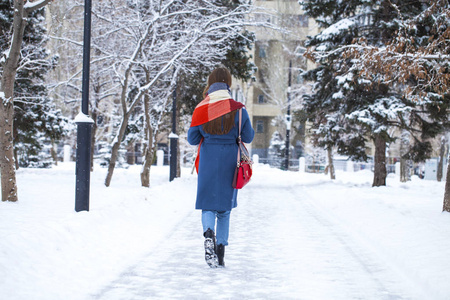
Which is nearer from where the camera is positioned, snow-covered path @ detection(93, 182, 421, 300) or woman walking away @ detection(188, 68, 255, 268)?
snow-covered path @ detection(93, 182, 421, 300)

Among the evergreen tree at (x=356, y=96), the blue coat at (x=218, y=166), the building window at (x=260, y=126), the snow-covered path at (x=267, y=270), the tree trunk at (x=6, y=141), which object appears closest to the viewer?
the snow-covered path at (x=267, y=270)

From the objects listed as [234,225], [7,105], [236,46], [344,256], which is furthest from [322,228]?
[236,46]

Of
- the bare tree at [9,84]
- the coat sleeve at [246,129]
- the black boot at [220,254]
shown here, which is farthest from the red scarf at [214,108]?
the bare tree at [9,84]

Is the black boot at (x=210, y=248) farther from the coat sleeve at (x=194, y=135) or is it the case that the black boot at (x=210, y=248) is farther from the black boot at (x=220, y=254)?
the coat sleeve at (x=194, y=135)

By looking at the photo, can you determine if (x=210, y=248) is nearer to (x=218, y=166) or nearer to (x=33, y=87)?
(x=218, y=166)

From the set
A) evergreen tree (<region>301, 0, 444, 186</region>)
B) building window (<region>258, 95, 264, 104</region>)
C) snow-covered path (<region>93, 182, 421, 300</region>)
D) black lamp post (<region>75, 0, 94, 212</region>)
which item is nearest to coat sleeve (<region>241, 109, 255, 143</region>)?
snow-covered path (<region>93, 182, 421, 300</region>)

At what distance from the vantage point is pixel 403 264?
5359mm

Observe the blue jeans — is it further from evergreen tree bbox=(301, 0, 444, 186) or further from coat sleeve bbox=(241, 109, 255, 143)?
evergreen tree bbox=(301, 0, 444, 186)

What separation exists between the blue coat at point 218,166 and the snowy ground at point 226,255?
0.78 metres

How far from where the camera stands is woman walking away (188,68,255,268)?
16.2ft

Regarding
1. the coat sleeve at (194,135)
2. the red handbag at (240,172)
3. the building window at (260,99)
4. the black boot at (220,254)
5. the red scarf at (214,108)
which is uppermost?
the building window at (260,99)

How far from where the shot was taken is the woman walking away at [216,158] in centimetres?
493

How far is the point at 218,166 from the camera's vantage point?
5.02 m

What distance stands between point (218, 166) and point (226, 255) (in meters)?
1.34
